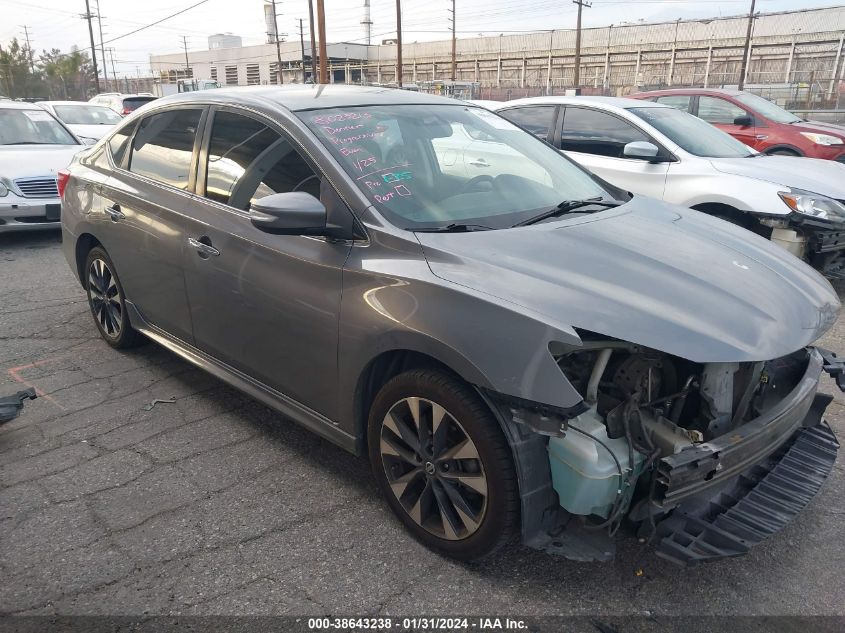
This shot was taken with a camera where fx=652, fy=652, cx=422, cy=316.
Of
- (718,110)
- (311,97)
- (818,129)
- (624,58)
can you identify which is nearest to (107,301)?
(311,97)

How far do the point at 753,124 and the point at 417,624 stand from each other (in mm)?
9958

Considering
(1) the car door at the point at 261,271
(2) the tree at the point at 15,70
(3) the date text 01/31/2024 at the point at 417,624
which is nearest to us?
(3) the date text 01/31/2024 at the point at 417,624

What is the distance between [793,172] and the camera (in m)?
5.71

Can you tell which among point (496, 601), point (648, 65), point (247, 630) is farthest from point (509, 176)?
point (648, 65)

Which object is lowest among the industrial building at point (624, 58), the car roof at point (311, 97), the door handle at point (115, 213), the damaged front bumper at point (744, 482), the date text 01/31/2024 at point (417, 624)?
the date text 01/31/2024 at point (417, 624)

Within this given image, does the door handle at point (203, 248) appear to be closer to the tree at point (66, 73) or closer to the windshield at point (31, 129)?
the windshield at point (31, 129)

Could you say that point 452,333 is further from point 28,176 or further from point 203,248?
point 28,176

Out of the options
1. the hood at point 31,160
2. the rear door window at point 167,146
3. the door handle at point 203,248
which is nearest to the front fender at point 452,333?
the door handle at point 203,248

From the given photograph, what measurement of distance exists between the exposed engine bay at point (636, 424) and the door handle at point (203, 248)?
180 cm

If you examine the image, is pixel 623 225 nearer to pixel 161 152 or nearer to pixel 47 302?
pixel 161 152

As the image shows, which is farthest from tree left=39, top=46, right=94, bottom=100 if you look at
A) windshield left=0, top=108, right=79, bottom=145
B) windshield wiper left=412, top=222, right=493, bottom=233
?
windshield wiper left=412, top=222, right=493, bottom=233

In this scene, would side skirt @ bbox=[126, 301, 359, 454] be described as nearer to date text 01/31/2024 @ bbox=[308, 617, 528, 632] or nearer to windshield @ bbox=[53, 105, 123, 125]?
date text 01/31/2024 @ bbox=[308, 617, 528, 632]

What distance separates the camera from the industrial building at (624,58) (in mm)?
42438

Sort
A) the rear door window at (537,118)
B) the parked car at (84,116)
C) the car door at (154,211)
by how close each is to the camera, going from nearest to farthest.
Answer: the car door at (154,211)
the rear door window at (537,118)
the parked car at (84,116)
